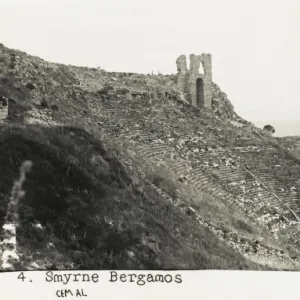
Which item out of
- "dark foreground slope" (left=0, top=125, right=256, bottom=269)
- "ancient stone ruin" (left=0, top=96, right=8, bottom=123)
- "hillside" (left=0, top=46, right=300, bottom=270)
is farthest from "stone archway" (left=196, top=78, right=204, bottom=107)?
"dark foreground slope" (left=0, top=125, right=256, bottom=269)

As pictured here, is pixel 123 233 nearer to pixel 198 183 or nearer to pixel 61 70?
pixel 198 183

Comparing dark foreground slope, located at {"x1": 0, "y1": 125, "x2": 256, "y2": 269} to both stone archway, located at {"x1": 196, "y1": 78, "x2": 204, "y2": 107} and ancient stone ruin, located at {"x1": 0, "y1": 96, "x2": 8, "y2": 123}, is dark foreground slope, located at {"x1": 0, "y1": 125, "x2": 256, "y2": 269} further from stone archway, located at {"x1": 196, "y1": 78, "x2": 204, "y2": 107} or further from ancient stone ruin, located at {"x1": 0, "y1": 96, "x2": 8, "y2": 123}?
stone archway, located at {"x1": 196, "y1": 78, "x2": 204, "y2": 107}

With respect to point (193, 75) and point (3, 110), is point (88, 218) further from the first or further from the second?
point (193, 75)

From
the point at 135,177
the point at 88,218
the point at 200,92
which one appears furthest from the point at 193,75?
the point at 88,218

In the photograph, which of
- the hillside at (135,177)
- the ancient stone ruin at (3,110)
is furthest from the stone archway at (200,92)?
the ancient stone ruin at (3,110)

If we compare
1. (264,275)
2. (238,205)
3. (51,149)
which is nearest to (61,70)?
(238,205)
